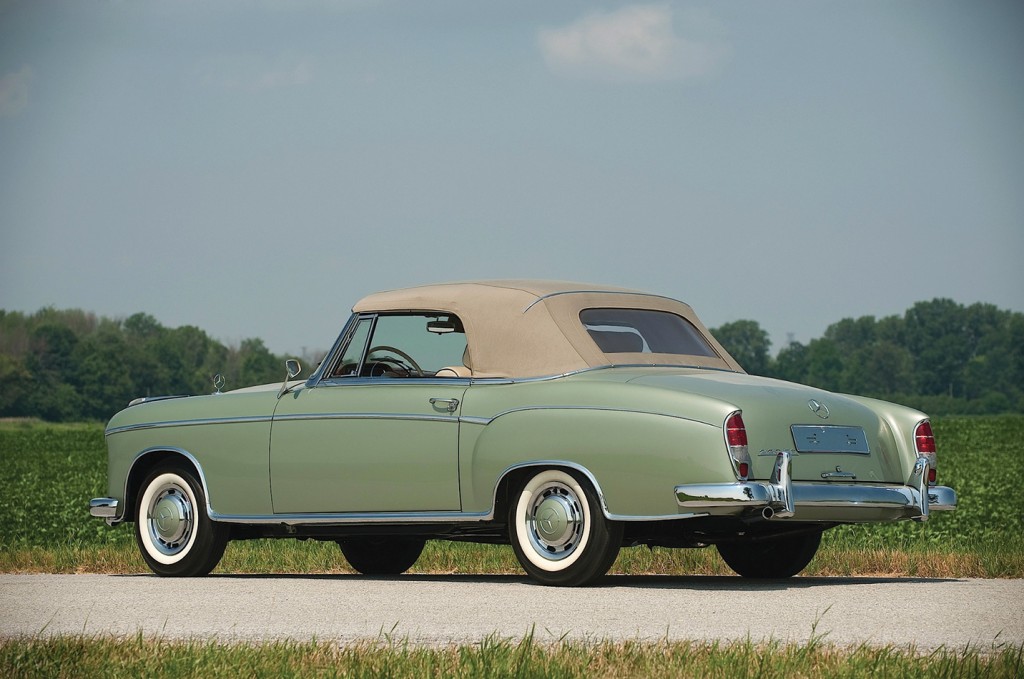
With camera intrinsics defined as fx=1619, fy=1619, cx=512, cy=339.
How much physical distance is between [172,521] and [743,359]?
384 ft

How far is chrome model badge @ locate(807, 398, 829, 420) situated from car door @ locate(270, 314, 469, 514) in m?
2.00

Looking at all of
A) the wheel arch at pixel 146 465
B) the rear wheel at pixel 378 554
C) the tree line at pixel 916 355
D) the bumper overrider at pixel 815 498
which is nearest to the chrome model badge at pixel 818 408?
the bumper overrider at pixel 815 498

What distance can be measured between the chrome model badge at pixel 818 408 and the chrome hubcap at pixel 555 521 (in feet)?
4.55

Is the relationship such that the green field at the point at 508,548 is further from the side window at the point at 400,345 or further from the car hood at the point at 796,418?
the car hood at the point at 796,418

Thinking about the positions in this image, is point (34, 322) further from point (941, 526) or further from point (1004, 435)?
A: point (941, 526)

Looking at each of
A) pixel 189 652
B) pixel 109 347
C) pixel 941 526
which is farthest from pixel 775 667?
pixel 109 347

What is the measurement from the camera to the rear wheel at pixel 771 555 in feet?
33.5

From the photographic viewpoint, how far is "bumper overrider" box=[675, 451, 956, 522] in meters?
8.18

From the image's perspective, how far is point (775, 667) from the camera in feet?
19.0

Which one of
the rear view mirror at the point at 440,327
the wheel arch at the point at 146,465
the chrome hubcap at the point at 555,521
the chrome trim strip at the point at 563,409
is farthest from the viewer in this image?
the wheel arch at the point at 146,465

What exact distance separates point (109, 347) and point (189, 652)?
346 ft

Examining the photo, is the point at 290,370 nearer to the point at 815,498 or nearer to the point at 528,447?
the point at 528,447

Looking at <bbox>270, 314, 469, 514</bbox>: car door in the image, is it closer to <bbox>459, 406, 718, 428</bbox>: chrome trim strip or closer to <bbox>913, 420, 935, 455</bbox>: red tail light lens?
<bbox>459, 406, 718, 428</bbox>: chrome trim strip

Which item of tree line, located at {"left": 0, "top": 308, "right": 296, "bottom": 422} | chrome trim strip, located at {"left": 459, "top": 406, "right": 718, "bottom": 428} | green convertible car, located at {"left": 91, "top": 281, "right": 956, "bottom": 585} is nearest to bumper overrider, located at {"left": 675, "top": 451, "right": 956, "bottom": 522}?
green convertible car, located at {"left": 91, "top": 281, "right": 956, "bottom": 585}
